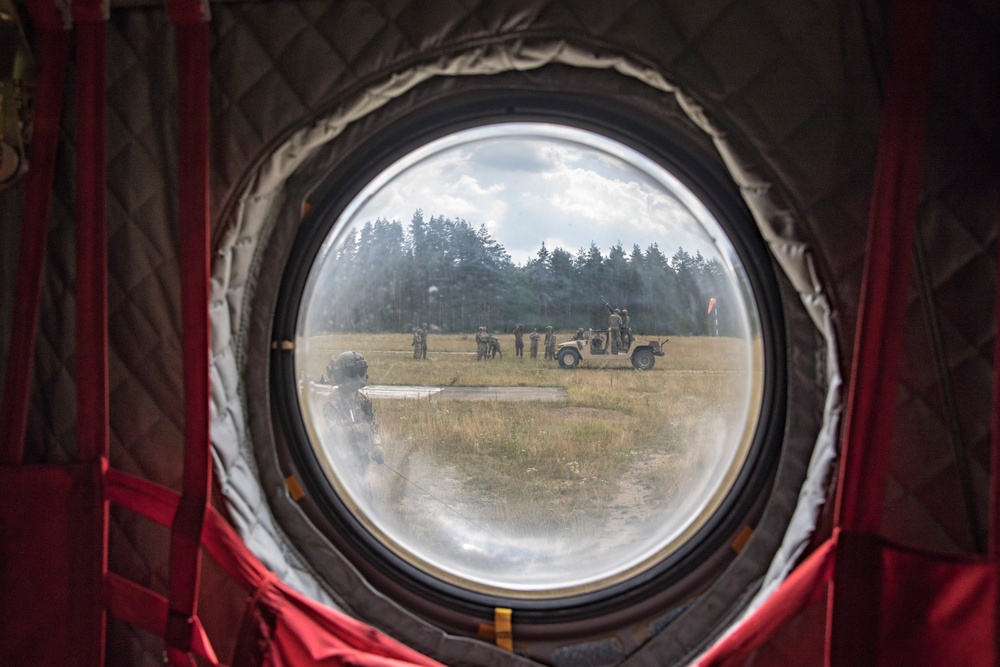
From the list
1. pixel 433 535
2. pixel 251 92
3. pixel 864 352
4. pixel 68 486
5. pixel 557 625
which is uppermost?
pixel 251 92

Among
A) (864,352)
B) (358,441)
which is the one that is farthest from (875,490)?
(358,441)

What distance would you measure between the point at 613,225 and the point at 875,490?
62 cm

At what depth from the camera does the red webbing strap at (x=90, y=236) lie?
1065mm

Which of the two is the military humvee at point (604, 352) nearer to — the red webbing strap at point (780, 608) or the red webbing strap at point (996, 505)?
the red webbing strap at point (780, 608)

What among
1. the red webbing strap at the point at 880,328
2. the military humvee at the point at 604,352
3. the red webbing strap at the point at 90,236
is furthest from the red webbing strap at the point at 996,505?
the red webbing strap at the point at 90,236

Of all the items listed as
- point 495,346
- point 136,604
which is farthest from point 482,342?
point 136,604

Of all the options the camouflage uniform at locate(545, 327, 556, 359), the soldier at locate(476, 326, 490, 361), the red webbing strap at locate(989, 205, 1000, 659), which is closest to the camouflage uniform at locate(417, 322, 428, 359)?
the soldier at locate(476, 326, 490, 361)

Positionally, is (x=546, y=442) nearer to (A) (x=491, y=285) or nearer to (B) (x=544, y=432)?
(B) (x=544, y=432)

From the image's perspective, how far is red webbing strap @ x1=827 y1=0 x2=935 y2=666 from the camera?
82cm

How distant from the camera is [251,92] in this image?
1105mm

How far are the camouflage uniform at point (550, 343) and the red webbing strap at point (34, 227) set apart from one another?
0.87 meters

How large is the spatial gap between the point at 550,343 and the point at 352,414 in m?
0.42

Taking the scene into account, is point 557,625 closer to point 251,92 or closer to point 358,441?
point 358,441

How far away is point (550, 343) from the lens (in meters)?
1.28
